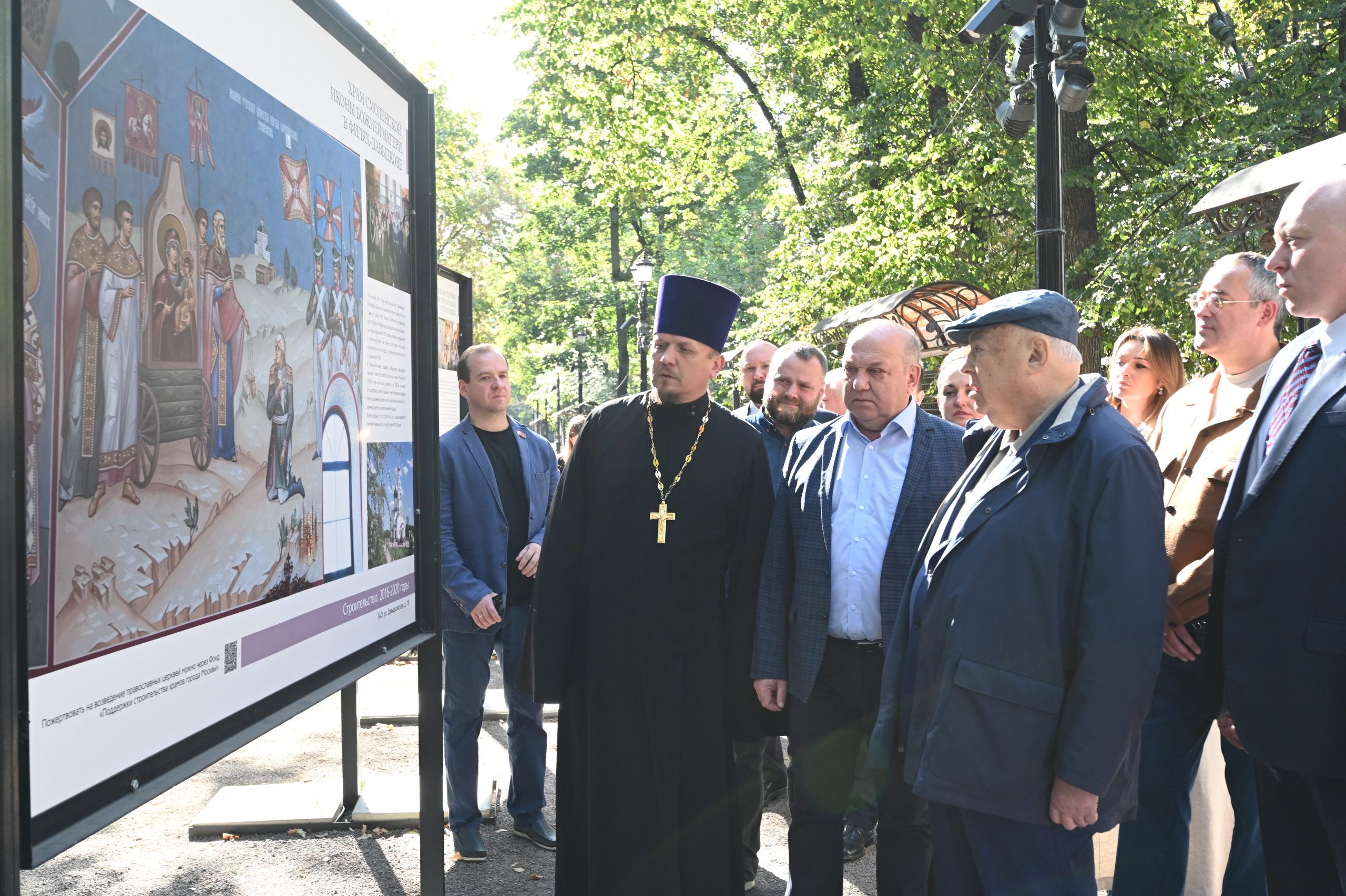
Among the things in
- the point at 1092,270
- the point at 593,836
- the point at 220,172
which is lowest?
the point at 593,836

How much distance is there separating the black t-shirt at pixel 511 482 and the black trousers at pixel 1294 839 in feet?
11.2

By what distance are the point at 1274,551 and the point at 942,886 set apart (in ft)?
3.98

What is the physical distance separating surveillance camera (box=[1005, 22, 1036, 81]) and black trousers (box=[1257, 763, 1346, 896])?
5661mm

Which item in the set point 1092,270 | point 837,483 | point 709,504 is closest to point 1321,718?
point 837,483

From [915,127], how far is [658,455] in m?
12.6

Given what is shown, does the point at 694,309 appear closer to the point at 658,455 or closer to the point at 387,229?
the point at 658,455

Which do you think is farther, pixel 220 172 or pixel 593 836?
pixel 593 836

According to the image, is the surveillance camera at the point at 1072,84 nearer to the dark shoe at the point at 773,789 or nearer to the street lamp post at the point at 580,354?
the dark shoe at the point at 773,789

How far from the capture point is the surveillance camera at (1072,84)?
6723mm

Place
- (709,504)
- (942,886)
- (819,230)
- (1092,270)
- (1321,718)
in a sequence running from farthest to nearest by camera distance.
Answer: (819,230), (1092,270), (709,504), (942,886), (1321,718)

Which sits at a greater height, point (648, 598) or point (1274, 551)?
point (1274, 551)

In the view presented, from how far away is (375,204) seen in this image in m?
3.32

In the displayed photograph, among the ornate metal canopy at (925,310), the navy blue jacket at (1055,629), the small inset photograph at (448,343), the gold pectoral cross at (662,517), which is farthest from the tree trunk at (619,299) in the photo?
the navy blue jacket at (1055,629)

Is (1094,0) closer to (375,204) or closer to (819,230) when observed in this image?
(819,230)
